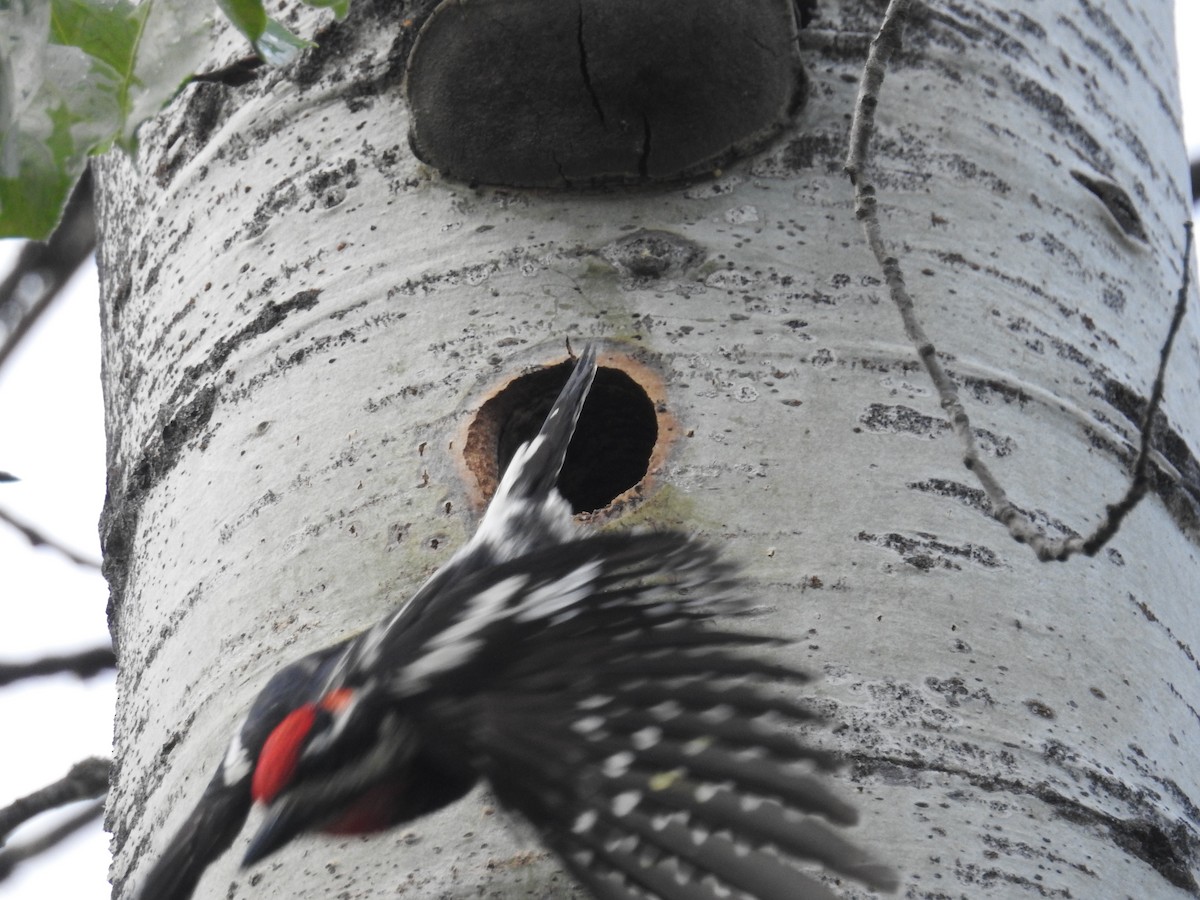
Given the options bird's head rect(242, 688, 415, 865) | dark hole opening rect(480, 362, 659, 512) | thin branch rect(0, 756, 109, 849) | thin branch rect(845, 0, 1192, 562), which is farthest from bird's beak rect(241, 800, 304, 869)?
thin branch rect(0, 756, 109, 849)

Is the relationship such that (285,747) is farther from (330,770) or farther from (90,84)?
(90,84)

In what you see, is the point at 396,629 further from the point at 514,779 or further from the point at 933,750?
the point at 933,750

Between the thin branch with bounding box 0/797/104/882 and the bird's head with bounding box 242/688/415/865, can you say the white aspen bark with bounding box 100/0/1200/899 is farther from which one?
the thin branch with bounding box 0/797/104/882

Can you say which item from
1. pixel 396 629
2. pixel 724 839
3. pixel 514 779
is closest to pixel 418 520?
pixel 396 629

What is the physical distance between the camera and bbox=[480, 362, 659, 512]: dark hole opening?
1.70 metres

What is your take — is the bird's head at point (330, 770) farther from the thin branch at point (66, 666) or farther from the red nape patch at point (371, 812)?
the thin branch at point (66, 666)

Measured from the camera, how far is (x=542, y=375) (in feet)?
5.55

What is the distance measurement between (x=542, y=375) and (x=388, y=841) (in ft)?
1.76

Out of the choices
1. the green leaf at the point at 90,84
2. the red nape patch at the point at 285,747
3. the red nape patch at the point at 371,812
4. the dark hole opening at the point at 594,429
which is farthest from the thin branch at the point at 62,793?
the green leaf at the point at 90,84

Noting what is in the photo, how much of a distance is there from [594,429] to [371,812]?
30.4 inches

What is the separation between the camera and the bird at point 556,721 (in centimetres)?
141

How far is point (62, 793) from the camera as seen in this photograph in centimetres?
235

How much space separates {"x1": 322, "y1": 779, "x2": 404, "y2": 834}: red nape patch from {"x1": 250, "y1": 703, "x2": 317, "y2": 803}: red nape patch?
0.25 ft

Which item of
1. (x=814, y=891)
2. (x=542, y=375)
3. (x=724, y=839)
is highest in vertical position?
(x=542, y=375)
